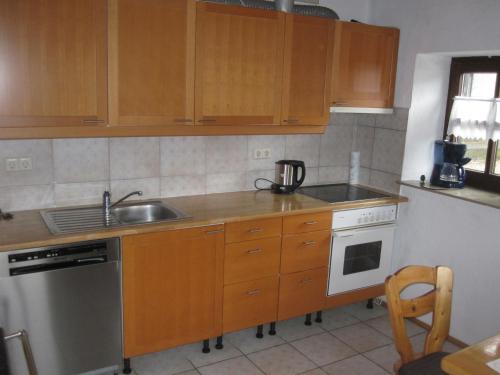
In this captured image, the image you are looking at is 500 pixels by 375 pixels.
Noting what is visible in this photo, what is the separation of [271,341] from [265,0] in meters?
2.19

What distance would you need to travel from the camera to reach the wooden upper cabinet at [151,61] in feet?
8.49

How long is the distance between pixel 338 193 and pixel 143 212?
1.43m

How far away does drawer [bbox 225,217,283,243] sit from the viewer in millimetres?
2891

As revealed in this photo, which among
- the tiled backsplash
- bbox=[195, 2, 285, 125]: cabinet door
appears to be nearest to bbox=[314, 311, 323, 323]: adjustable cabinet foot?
the tiled backsplash

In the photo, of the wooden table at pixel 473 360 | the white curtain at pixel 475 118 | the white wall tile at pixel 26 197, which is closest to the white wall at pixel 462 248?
the white curtain at pixel 475 118

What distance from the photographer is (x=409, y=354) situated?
2.07 metres

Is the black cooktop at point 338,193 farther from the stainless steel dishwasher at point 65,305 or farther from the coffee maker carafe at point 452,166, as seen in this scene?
the stainless steel dishwasher at point 65,305

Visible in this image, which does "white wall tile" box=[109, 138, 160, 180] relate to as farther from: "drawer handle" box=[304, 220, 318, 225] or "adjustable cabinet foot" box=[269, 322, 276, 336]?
"adjustable cabinet foot" box=[269, 322, 276, 336]

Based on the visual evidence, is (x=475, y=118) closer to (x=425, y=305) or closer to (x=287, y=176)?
(x=287, y=176)

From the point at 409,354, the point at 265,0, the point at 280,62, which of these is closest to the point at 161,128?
the point at 280,62

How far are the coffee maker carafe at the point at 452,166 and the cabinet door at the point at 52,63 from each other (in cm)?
230

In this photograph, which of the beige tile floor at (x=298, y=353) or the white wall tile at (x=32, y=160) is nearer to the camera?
the white wall tile at (x=32, y=160)

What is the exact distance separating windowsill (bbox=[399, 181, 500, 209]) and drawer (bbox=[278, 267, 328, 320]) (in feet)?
2.98

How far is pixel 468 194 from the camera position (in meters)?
3.25
